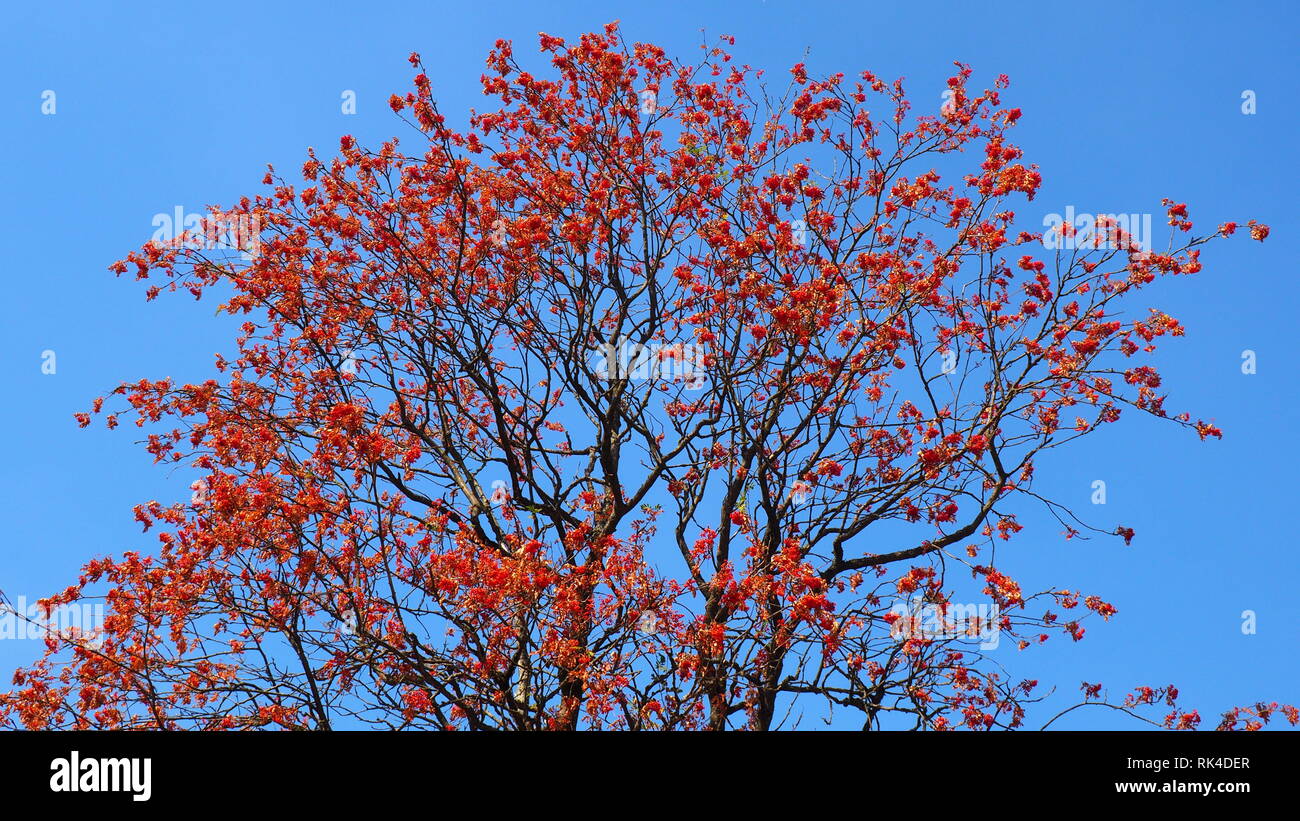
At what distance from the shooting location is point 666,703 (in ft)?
22.9

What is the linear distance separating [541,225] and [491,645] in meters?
3.76

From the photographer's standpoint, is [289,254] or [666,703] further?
[289,254]

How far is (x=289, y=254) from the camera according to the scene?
30.2 feet
